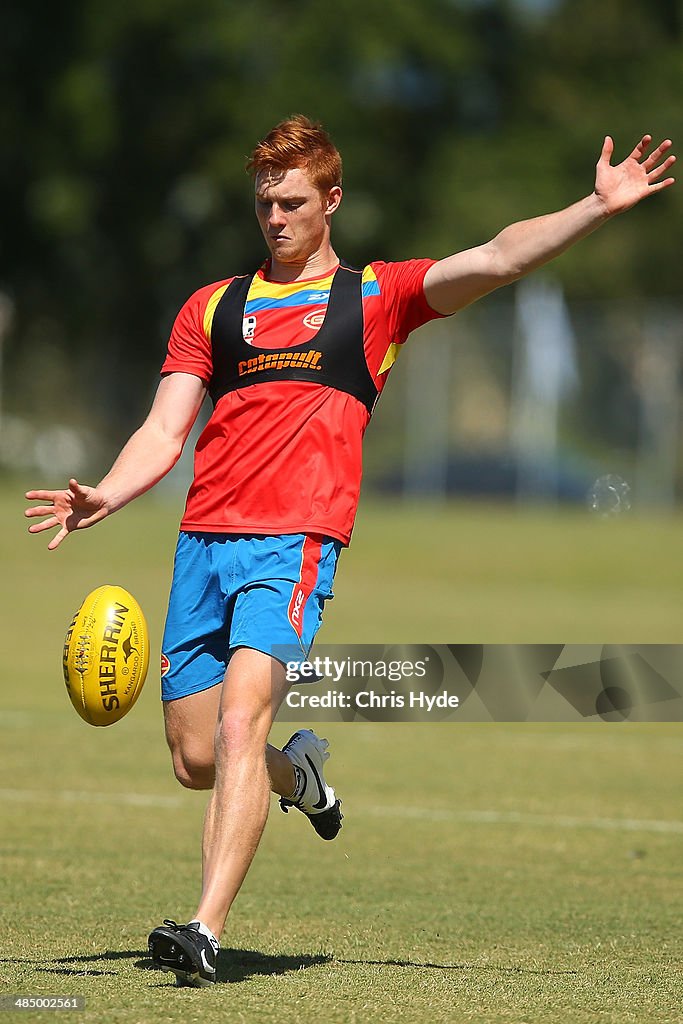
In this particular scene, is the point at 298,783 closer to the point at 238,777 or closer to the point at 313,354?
the point at 238,777

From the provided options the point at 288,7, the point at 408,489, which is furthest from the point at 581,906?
the point at 288,7

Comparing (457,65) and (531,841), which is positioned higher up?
Result: (457,65)

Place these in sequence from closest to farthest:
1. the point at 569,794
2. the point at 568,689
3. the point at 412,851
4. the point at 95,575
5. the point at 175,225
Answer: the point at 412,851, the point at 569,794, the point at 568,689, the point at 95,575, the point at 175,225

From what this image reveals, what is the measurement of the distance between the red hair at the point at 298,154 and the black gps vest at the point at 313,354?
35cm

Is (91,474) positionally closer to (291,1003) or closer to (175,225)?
(175,225)

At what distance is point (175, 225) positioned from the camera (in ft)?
151

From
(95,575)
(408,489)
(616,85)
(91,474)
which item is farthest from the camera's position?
(616,85)

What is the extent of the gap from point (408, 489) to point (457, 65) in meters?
15.7

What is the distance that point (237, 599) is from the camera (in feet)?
18.7

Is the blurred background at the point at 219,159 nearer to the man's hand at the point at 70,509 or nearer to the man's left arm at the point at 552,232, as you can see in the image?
the man's left arm at the point at 552,232

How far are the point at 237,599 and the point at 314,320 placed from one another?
1025mm

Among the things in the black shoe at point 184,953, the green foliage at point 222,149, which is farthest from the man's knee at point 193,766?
the green foliage at point 222,149

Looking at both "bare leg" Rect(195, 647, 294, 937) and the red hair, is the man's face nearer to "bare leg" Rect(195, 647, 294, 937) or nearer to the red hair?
the red hair

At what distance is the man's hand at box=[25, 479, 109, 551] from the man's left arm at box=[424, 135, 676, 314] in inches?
54.9
